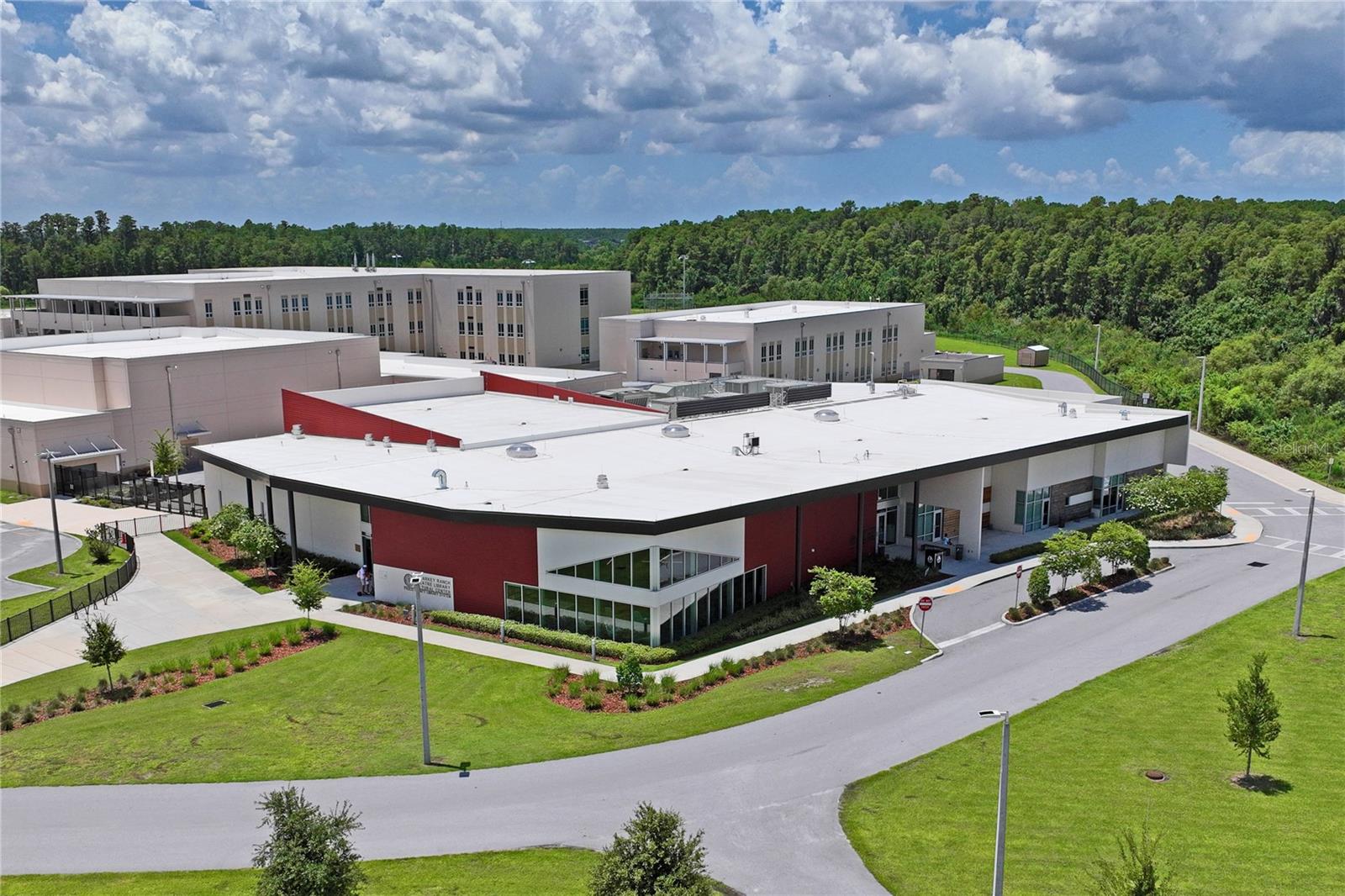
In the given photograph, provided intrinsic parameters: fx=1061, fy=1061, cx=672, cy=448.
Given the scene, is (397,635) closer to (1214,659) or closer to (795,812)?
(795,812)

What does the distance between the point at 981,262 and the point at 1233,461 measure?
93.3 metres

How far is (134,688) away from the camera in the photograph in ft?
110

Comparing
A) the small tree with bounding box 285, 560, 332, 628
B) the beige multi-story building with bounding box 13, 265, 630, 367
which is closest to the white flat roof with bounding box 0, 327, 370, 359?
the beige multi-story building with bounding box 13, 265, 630, 367

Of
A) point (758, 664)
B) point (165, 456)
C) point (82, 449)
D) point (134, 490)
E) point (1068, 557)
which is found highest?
point (82, 449)

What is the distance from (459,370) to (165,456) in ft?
73.9

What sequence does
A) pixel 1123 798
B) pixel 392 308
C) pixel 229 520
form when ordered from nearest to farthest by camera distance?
pixel 1123 798 < pixel 229 520 < pixel 392 308

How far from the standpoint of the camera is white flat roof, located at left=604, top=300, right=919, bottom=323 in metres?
84.6

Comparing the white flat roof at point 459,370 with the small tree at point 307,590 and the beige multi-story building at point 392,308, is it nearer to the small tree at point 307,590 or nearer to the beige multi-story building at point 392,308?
the beige multi-story building at point 392,308

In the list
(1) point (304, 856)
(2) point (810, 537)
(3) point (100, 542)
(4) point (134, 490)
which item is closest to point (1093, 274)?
(2) point (810, 537)

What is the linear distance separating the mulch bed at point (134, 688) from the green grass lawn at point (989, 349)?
8968 cm

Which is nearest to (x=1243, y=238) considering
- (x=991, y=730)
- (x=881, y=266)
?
(x=881, y=266)

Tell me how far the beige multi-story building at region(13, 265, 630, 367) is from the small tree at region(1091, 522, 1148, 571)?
168ft

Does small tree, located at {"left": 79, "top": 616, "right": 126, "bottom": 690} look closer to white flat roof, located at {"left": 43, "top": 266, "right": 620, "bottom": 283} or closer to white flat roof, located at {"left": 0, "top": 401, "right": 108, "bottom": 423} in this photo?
white flat roof, located at {"left": 0, "top": 401, "right": 108, "bottom": 423}

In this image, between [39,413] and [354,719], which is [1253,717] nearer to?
[354,719]
